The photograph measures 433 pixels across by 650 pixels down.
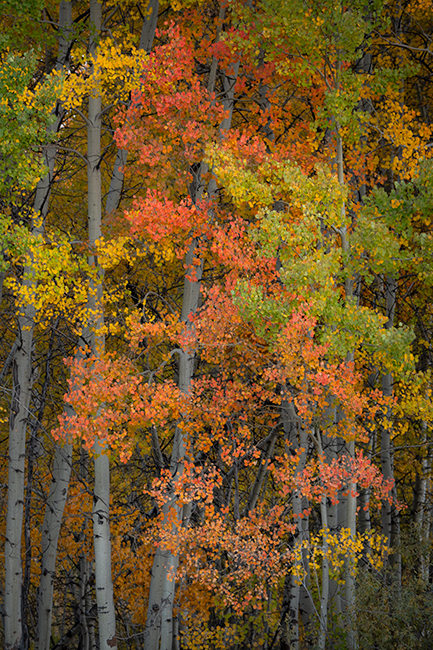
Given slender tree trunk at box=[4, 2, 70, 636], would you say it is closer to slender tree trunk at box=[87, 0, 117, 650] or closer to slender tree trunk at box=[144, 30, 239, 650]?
slender tree trunk at box=[87, 0, 117, 650]

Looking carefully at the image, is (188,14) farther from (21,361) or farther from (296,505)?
(296,505)

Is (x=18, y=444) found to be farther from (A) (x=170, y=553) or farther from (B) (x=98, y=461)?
(A) (x=170, y=553)

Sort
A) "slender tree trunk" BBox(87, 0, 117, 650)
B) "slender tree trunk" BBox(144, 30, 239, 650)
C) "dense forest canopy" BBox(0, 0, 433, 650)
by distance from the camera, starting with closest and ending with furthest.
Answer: "dense forest canopy" BBox(0, 0, 433, 650), "slender tree trunk" BBox(87, 0, 117, 650), "slender tree trunk" BBox(144, 30, 239, 650)

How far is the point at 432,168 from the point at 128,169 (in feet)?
15.2

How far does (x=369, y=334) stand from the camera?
7.82 meters

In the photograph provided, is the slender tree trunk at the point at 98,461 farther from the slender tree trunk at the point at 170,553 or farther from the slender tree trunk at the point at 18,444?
the slender tree trunk at the point at 170,553

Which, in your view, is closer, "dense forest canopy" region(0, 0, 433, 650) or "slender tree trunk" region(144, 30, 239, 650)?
"dense forest canopy" region(0, 0, 433, 650)

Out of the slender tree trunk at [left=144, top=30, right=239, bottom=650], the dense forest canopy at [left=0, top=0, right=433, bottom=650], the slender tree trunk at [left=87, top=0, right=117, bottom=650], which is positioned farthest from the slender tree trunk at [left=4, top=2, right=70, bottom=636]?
the slender tree trunk at [left=144, top=30, right=239, bottom=650]

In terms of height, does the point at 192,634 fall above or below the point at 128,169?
below

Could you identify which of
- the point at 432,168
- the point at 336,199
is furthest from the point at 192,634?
the point at 432,168

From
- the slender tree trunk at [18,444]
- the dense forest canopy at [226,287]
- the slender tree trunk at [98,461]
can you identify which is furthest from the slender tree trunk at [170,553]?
the slender tree trunk at [18,444]

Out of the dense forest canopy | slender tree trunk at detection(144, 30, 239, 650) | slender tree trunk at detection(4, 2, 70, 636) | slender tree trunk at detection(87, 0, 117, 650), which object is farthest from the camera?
slender tree trunk at detection(144, 30, 239, 650)

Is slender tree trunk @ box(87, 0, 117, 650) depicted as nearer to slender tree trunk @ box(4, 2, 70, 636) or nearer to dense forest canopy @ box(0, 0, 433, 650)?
dense forest canopy @ box(0, 0, 433, 650)

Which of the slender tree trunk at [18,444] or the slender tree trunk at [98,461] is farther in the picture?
the slender tree trunk at [18,444]
